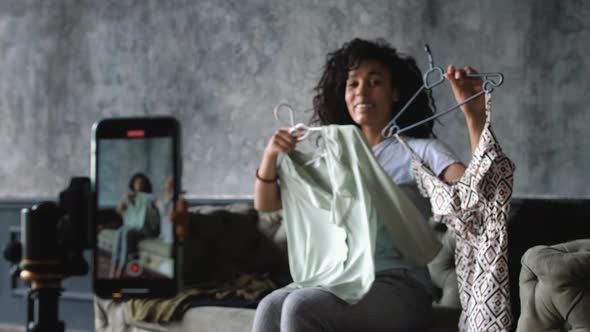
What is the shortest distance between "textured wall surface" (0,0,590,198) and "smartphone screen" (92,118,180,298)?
1.93 meters

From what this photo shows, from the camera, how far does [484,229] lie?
5.52 ft

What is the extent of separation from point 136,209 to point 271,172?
1309mm

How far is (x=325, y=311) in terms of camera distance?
1.69m

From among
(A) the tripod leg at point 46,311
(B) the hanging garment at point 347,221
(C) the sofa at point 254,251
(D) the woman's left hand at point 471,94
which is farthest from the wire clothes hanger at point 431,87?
(A) the tripod leg at point 46,311

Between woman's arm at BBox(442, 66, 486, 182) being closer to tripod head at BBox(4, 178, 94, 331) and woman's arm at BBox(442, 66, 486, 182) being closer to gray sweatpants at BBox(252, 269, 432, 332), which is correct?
gray sweatpants at BBox(252, 269, 432, 332)

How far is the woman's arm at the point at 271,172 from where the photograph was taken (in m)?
2.00

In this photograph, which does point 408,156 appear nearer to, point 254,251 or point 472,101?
point 472,101

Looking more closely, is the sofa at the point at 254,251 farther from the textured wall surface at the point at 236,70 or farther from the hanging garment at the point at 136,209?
the hanging garment at the point at 136,209

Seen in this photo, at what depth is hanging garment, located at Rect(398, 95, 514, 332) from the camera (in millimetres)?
1610

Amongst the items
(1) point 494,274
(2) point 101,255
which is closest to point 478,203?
(1) point 494,274

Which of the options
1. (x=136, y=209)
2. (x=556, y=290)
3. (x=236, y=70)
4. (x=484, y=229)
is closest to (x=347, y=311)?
(x=484, y=229)

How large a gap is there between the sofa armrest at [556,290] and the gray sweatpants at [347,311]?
36 cm

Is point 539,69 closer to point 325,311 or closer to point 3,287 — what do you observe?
point 325,311

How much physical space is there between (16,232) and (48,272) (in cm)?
353
